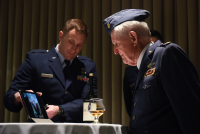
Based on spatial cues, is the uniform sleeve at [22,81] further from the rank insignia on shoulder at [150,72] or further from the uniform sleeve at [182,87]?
the uniform sleeve at [182,87]

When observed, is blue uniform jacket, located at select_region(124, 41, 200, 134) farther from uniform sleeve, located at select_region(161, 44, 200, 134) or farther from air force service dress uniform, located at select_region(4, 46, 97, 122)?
air force service dress uniform, located at select_region(4, 46, 97, 122)

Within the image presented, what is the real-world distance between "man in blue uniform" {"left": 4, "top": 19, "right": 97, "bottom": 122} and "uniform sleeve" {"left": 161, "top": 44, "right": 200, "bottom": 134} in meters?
0.93

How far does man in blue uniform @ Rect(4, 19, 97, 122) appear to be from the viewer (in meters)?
1.98

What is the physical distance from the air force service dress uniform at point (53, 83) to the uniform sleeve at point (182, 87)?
952 millimetres

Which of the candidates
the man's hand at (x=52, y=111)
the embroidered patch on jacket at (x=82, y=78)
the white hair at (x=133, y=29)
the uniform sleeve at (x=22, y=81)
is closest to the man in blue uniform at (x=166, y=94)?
the white hair at (x=133, y=29)

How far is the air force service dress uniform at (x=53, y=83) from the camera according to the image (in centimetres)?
203

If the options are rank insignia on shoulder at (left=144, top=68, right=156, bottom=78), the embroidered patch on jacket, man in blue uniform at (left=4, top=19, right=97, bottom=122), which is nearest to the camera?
rank insignia on shoulder at (left=144, top=68, right=156, bottom=78)

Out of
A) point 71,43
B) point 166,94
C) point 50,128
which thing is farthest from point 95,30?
point 50,128

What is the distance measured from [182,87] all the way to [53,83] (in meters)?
1.21

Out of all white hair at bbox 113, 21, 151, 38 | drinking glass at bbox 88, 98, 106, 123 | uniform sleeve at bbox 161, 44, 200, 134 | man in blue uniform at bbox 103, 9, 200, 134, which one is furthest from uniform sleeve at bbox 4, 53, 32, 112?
uniform sleeve at bbox 161, 44, 200, 134

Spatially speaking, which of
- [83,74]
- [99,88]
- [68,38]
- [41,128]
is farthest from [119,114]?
[41,128]

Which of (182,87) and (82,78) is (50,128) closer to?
(182,87)

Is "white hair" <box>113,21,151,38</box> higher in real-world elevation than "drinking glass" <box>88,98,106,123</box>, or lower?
higher

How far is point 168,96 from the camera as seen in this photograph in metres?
1.29
